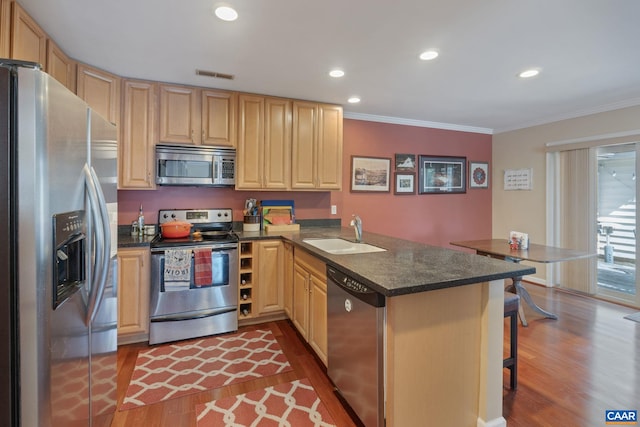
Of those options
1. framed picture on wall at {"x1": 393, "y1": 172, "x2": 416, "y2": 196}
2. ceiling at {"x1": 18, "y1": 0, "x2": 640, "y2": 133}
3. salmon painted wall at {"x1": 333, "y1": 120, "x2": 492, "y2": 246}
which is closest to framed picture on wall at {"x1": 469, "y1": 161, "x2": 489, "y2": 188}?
salmon painted wall at {"x1": 333, "y1": 120, "x2": 492, "y2": 246}

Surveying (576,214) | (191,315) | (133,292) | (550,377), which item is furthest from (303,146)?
(576,214)

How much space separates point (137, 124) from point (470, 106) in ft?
12.2

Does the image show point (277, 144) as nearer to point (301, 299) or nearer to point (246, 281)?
point (246, 281)

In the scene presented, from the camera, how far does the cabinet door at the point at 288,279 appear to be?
9.44ft

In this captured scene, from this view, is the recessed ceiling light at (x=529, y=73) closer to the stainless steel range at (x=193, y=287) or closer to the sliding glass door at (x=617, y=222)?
the sliding glass door at (x=617, y=222)

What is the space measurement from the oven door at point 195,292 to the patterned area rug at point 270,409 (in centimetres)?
99

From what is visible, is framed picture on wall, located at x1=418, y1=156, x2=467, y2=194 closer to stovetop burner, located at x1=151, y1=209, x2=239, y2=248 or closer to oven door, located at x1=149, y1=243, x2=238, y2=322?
stovetop burner, located at x1=151, y1=209, x2=239, y2=248

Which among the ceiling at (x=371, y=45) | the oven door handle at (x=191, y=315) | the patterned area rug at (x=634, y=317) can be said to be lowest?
the patterned area rug at (x=634, y=317)

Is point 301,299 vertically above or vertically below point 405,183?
below

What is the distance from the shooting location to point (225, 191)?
340 centimetres

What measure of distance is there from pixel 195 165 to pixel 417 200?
10.0 ft

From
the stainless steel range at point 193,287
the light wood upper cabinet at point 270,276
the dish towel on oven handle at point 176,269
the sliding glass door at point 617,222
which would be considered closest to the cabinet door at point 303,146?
the light wood upper cabinet at point 270,276

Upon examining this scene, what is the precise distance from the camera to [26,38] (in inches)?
71.2

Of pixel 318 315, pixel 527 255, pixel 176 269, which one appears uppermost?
pixel 527 255
